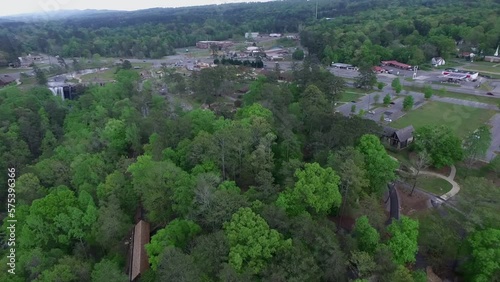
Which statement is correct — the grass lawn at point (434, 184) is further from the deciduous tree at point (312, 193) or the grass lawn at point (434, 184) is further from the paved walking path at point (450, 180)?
the deciduous tree at point (312, 193)

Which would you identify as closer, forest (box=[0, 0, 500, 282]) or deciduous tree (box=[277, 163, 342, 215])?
forest (box=[0, 0, 500, 282])

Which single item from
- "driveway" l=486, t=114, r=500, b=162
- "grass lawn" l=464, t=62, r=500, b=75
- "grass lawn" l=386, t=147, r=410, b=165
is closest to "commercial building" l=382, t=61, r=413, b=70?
"grass lawn" l=464, t=62, r=500, b=75

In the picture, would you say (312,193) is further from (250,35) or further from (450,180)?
(250,35)

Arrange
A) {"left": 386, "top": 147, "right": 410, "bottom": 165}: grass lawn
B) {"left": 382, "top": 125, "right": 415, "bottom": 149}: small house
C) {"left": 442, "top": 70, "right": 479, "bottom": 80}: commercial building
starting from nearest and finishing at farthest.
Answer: {"left": 386, "top": 147, "right": 410, "bottom": 165}: grass lawn → {"left": 382, "top": 125, "right": 415, "bottom": 149}: small house → {"left": 442, "top": 70, "right": 479, "bottom": 80}: commercial building

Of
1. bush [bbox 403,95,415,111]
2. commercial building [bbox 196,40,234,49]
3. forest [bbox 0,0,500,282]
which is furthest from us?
commercial building [bbox 196,40,234,49]

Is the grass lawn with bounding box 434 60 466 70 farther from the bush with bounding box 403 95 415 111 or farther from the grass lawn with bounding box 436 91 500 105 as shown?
the bush with bounding box 403 95 415 111

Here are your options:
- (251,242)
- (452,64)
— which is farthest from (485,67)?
(251,242)
